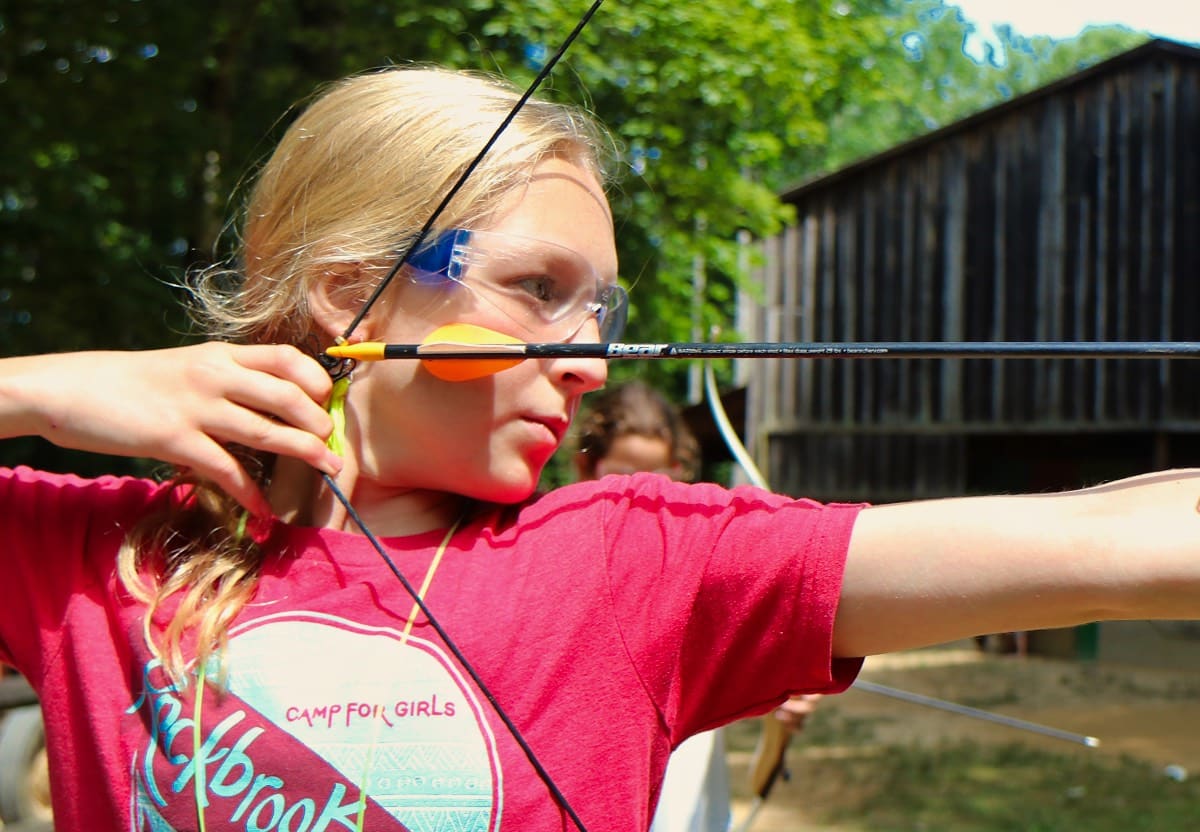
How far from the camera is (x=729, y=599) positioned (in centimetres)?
110

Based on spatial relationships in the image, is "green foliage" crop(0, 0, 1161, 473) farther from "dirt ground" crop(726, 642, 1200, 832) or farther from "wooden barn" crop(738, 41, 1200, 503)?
"dirt ground" crop(726, 642, 1200, 832)

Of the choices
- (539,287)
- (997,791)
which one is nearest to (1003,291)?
(997,791)

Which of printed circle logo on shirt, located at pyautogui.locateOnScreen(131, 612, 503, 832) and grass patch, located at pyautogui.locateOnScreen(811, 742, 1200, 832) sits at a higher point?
printed circle logo on shirt, located at pyautogui.locateOnScreen(131, 612, 503, 832)

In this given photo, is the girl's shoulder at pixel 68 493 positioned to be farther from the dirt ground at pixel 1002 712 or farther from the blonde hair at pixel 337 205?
the dirt ground at pixel 1002 712

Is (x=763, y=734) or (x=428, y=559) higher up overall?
(x=428, y=559)

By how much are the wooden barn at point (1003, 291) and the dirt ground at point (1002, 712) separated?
1877 millimetres

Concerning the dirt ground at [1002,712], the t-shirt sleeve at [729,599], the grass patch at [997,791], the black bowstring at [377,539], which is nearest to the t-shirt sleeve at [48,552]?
the black bowstring at [377,539]

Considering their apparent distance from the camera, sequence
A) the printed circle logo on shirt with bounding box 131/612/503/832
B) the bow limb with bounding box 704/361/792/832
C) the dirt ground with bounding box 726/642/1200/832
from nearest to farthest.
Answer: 1. the printed circle logo on shirt with bounding box 131/612/503/832
2. the bow limb with bounding box 704/361/792/832
3. the dirt ground with bounding box 726/642/1200/832

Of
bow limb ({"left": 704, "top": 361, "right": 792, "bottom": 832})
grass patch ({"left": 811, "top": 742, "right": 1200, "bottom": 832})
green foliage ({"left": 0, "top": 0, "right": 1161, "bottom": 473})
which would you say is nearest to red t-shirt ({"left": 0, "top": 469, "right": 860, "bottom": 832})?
bow limb ({"left": 704, "top": 361, "right": 792, "bottom": 832})

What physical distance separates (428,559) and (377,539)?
0.06 metres

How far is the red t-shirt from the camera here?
108 cm

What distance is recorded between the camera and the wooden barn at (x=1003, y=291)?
11.3m

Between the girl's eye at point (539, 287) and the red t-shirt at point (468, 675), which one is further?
the girl's eye at point (539, 287)

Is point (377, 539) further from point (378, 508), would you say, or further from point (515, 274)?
point (515, 274)
